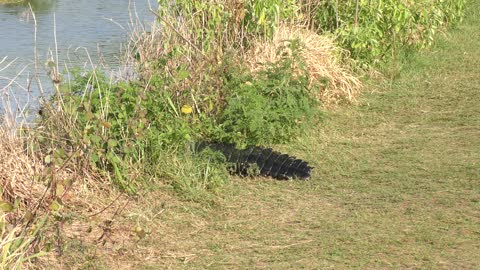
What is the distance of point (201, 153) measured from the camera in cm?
603

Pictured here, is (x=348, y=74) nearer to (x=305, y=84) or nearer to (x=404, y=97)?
(x=404, y=97)

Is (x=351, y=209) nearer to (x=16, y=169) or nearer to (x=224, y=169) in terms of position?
(x=224, y=169)

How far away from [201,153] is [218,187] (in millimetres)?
332

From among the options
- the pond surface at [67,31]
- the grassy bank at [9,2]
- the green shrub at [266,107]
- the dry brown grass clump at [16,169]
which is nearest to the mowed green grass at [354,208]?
the green shrub at [266,107]

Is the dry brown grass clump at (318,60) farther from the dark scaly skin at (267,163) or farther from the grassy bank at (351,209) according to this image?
the dark scaly skin at (267,163)

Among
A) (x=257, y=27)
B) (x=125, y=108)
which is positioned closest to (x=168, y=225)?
(x=125, y=108)

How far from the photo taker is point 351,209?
18.1 feet

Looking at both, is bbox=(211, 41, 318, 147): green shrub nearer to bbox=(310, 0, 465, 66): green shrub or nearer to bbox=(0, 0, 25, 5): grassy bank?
bbox=(310, 0, 465, 66): green shrub

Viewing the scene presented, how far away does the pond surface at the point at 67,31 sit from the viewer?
34.1 feet

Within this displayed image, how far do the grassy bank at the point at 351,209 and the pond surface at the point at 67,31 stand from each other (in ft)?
11.8

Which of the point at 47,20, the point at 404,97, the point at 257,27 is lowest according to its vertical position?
the point at 47,20

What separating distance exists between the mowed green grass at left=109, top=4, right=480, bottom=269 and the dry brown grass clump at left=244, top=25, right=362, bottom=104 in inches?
11.0

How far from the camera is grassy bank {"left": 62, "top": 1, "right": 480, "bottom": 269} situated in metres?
4.79

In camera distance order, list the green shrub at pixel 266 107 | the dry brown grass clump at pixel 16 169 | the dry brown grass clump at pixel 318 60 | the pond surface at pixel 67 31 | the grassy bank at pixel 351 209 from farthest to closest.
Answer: the pond surface at pixel 67 31 < the dry brown grass clump at pixel 318 60 < the green shrub at pixel 266 107 < the dry brown grass clump at pixel 16 169 < the grassy bank at pixel 351 209
